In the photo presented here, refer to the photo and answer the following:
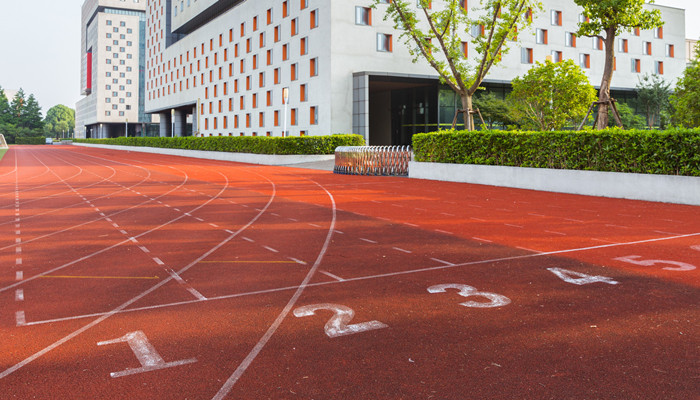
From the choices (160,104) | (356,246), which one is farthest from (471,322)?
(160,104)

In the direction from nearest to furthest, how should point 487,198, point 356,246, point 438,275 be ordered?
point 438,275
point 356,246
point 487,198

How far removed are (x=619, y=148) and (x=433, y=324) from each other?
13.5 metres

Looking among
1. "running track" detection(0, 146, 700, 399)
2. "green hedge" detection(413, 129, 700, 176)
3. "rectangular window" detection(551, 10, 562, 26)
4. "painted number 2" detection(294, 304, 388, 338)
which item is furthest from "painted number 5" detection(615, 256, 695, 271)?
"rectangular window" detection(551, 10, 562, 26)

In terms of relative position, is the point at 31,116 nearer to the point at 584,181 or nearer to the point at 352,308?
the point at 584,181

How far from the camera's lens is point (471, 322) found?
5.13 m

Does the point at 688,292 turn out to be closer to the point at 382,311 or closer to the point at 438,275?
the point at 438,275

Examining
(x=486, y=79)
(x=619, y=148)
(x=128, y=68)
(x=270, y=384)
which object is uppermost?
(x=128, y=68)

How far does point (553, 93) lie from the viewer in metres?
41.7

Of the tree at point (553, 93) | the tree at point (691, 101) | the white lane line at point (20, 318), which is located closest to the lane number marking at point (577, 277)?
the white lane line at point (20, 318)

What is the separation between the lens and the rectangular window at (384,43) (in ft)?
148

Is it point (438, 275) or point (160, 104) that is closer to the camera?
point (438, 275)

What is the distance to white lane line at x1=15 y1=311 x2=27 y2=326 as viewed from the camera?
17.2ft

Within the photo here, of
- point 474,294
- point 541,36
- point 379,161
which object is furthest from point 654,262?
point 541,36

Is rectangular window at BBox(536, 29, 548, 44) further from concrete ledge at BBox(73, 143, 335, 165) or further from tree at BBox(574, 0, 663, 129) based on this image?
tree at BBox(574, 0, 663, 129)
